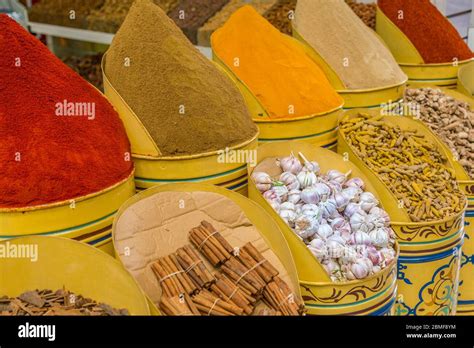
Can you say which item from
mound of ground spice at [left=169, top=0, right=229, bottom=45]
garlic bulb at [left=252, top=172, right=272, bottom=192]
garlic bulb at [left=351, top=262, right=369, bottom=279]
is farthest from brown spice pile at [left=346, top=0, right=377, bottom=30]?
garlic bulb at [left=351, top=262, right=369, bottom=279]

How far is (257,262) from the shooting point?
1.53 meters

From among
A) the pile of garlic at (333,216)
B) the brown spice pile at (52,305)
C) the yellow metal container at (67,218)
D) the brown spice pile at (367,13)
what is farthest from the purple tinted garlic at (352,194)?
the brown spice pile at (367,13)

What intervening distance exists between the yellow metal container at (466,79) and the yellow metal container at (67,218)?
2003 mm

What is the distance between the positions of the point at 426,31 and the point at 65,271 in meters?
2.25

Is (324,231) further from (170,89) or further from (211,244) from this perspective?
(170,89)

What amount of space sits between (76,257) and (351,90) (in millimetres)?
1396

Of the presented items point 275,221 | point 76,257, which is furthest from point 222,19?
point 76,257

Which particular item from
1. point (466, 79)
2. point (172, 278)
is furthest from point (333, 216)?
point (466, 79)

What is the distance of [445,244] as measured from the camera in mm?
1892

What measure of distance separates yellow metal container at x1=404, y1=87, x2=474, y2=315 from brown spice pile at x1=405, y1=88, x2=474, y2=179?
0.06 meters

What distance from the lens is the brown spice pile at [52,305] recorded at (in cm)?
129

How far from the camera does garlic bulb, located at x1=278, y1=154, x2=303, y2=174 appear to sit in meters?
1.91

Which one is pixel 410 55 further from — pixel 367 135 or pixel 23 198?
pixel 23 198

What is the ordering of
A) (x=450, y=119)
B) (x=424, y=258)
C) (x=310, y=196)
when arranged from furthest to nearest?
1. (x=450, y=119)
2. (x=424, y=258)
3. (x=310, y=196)
